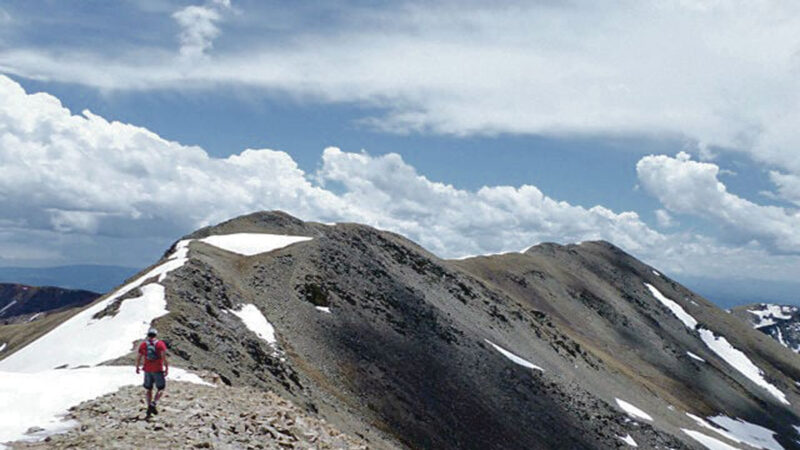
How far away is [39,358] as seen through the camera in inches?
1431

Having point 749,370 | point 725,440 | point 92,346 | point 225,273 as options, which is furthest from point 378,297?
point 749,370

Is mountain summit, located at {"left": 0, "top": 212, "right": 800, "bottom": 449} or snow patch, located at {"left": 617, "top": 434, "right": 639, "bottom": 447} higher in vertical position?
→ mountain summit, located at {"left": 0, "top": 212, "right": 800, "bottom": 449}

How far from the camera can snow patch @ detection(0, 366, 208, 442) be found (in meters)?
19.0

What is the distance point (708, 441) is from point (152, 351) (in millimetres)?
92271

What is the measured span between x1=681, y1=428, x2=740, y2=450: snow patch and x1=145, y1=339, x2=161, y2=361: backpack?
8777 cm

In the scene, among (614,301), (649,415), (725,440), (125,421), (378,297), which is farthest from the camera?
(614,301)

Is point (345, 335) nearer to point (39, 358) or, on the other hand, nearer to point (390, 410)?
point (390, 410)

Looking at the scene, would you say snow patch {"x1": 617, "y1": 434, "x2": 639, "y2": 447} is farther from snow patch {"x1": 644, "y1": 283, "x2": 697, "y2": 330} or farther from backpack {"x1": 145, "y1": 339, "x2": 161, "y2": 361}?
snow patch {"x1": 644, "y1": 283, "x2": 697, "y2": 330}

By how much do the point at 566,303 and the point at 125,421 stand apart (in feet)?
417

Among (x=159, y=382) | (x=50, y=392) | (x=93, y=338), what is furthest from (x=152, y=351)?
(x=93, y=338)

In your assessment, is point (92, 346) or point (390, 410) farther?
point (390, 410)

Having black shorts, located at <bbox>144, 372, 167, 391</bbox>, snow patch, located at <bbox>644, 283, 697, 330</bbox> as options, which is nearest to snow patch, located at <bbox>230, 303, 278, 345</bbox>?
black shorts, located at <bbox>144, 372, 167, 391</bbox>

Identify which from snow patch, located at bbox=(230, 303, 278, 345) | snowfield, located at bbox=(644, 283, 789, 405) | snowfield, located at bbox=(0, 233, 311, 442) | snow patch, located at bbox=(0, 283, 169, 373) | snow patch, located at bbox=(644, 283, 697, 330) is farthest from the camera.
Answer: snow patch, located at bbox=(644, 283, 697, 330)

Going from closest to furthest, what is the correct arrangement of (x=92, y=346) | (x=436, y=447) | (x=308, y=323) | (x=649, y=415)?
(x=92, y=346)
(x=436, y=447)
(x=308, y=323)
(x=649, y=415)
